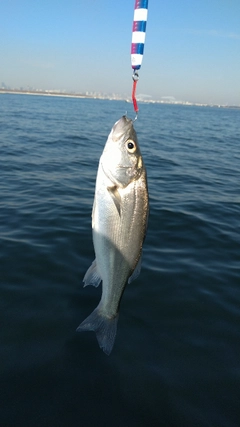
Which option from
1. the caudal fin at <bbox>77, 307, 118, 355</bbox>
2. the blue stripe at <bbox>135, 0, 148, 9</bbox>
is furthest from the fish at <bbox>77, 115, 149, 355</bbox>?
the blue stripe at <bbox>135, 0, 148, 9</bbox>

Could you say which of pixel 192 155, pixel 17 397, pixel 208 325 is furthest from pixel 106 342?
pixel 192 155

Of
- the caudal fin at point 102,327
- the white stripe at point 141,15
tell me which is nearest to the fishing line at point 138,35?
the white stripe at point 141,15

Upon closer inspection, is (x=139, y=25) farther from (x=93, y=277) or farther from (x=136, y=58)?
(x=93, y=277)

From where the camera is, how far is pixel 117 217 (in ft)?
10.9

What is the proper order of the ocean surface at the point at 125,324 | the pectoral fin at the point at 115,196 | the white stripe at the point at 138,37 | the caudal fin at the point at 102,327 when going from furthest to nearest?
the white stripe at the point at 138,37 < the ocean surface at the point at 125,324 < the caudal fin at the point at 102,327 < the pectoral fin at the point at 115,196

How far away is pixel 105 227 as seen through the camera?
3.35 meters

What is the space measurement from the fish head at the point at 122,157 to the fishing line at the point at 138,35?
1.25 meters

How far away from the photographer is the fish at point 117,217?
3303 mm

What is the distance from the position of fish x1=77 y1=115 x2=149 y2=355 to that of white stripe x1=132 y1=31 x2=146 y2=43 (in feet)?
6.48

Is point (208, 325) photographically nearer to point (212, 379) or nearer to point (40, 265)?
point (212, 379)

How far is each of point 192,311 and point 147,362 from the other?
1443 millimetres

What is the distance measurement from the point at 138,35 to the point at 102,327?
4344mm

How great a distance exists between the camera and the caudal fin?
3.48m

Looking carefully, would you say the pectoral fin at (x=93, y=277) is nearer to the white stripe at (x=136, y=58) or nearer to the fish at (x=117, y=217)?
the fish at (x=117, y=217)
